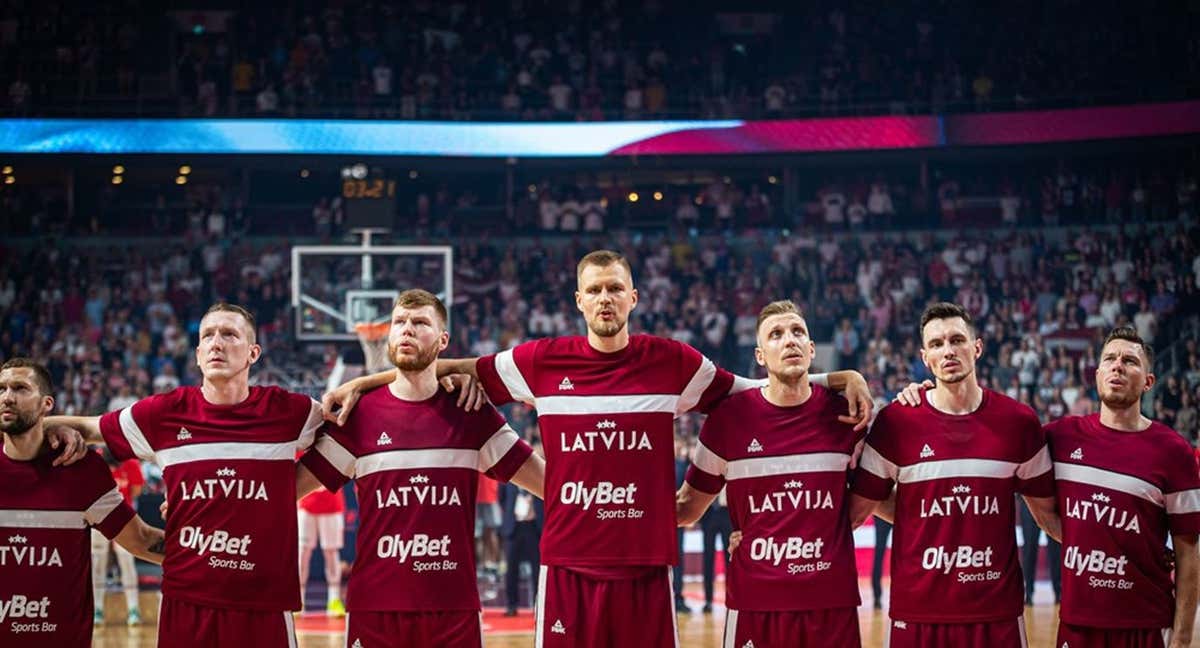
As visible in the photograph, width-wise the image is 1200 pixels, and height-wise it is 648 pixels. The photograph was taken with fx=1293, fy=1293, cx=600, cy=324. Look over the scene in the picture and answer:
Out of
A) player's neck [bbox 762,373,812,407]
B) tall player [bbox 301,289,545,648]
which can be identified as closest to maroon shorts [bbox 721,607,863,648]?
player's neck [bbox 762,373,812,407]

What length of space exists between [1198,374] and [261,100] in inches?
799

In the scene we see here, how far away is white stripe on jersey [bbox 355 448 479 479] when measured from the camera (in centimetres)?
696

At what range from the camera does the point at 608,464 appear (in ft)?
22.5

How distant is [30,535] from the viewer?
7180mm

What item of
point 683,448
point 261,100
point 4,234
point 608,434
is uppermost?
point 261,100

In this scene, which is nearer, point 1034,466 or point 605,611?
point 605,611

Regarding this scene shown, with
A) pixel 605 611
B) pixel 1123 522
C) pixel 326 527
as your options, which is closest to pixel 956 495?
pixel 1123 522

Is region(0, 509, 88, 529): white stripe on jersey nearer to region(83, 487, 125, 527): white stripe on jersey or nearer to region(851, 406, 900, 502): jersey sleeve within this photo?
region(83, 487, 125, 527): white stripe on jersey

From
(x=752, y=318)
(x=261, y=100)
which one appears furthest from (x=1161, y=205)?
(x=261, y=100)

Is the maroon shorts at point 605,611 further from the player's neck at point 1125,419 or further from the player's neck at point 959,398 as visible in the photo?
the player's neck at point 1125,419

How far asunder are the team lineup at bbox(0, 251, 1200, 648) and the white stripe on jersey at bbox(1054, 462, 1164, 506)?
15mm

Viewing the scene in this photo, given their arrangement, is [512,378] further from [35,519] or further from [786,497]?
[35,519]

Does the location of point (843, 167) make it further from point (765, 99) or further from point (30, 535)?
point (30, 535)

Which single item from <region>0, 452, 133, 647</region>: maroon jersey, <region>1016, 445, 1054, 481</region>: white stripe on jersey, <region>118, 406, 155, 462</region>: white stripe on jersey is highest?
<region>118, 406, 155, 462</region>: white stripe on jersey
